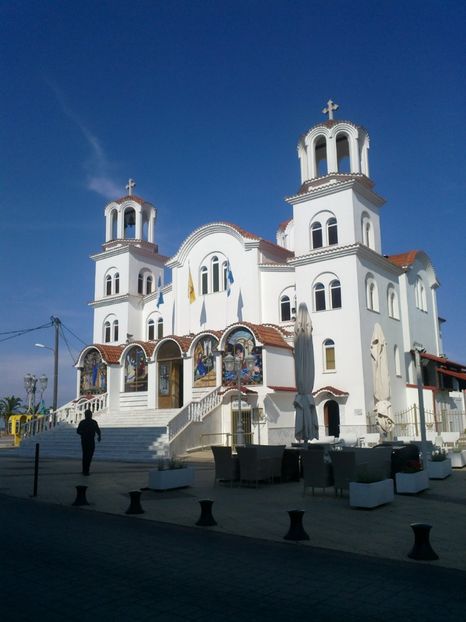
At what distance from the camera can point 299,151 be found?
104 feet

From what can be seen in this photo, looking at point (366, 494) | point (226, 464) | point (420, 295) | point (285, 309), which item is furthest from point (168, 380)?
point (366, 494)

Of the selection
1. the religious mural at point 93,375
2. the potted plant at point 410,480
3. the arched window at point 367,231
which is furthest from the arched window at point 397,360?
the potted plant at point 410,480

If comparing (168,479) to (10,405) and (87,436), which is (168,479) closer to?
(87,436)

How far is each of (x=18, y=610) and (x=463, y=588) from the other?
14.2 ft

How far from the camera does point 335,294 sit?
95.0 feet

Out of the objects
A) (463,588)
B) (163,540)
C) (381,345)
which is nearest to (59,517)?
(163,540)

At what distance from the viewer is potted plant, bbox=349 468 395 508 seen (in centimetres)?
1024

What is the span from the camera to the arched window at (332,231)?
3006 centimetres

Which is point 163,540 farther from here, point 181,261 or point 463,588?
point 181,261

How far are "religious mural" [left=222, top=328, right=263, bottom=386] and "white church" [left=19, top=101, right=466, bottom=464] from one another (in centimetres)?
6

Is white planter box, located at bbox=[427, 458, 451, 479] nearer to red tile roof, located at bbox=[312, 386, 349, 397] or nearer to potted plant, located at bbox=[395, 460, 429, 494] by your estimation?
potted plant, located at bbox=[395, 460, 429, 494]

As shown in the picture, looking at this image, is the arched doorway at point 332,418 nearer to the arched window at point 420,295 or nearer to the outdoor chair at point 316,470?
the arched window at point 420,295

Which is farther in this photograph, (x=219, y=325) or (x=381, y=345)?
(x=219, y=325)

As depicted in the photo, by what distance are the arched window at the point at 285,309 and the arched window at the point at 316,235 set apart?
11.3 feet
